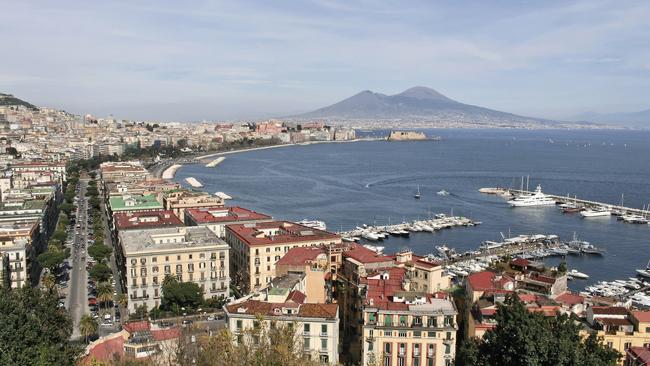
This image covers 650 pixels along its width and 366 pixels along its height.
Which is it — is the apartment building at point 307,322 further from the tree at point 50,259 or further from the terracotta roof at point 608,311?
the tree at point 50,259

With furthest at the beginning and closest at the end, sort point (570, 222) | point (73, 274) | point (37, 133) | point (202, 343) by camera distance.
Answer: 1. point (37, 133)
2. point (570, 222)
3. point (73, 274)
4. point (202, 343)

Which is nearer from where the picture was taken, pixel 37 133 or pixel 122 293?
pixel 122 293

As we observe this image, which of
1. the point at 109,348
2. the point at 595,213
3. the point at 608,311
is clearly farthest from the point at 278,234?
the point at 595,213

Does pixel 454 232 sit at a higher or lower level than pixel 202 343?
lower

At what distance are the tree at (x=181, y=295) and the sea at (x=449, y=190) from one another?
1493 cm

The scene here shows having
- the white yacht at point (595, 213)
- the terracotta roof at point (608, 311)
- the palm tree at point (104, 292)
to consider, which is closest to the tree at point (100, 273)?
the palm tree at point (104, 292)

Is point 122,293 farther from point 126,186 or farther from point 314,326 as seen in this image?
point 126,186

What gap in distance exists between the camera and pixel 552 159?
3337 inches

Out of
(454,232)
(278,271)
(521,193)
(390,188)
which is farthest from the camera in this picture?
(390,188)

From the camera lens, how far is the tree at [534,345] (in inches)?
324

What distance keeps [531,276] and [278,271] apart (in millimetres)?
6479

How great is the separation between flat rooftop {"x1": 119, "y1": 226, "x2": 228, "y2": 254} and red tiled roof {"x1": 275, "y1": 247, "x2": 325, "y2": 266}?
11.2ft

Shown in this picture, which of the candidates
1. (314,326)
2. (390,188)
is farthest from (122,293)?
(390,188)

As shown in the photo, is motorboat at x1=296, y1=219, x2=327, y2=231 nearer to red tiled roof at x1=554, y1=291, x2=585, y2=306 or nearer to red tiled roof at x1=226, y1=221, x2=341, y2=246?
red tiled roof at x1=226, y1=221, x2=341, y2=246
